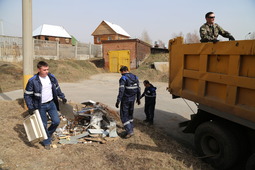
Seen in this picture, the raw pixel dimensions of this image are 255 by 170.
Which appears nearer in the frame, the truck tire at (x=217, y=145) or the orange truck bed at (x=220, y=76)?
the orange truck bed at (x=220, y=76)

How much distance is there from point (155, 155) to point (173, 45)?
2.38m

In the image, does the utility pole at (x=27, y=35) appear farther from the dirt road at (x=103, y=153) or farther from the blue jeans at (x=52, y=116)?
the blue jeans at (x=52, y=116)

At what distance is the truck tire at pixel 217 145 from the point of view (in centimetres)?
311

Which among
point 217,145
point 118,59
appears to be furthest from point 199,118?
point 118,59

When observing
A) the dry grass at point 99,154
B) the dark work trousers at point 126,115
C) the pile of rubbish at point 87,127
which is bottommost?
the dry grass at point 99,154

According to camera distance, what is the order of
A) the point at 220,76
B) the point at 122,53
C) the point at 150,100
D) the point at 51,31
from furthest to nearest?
the point at 51,31
the point at 122,53
the point at 150,100
the point at 220,76

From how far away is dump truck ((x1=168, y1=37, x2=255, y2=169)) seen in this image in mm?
2832

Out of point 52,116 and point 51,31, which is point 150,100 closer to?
Result: point 52,116

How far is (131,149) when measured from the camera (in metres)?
3.88

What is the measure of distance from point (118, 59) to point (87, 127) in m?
16.2

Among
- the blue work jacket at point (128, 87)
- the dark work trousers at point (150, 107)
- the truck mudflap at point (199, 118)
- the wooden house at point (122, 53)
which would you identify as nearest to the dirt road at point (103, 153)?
the truck mudflap at point (199, 118)

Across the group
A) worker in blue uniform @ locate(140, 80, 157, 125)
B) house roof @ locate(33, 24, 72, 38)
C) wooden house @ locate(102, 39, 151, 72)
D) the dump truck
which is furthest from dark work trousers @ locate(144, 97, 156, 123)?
house roof @ locate(33, 24, 72, 38)

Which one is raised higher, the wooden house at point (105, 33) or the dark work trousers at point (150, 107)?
the wooden house at point (105, 33)

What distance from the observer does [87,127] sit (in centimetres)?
471
